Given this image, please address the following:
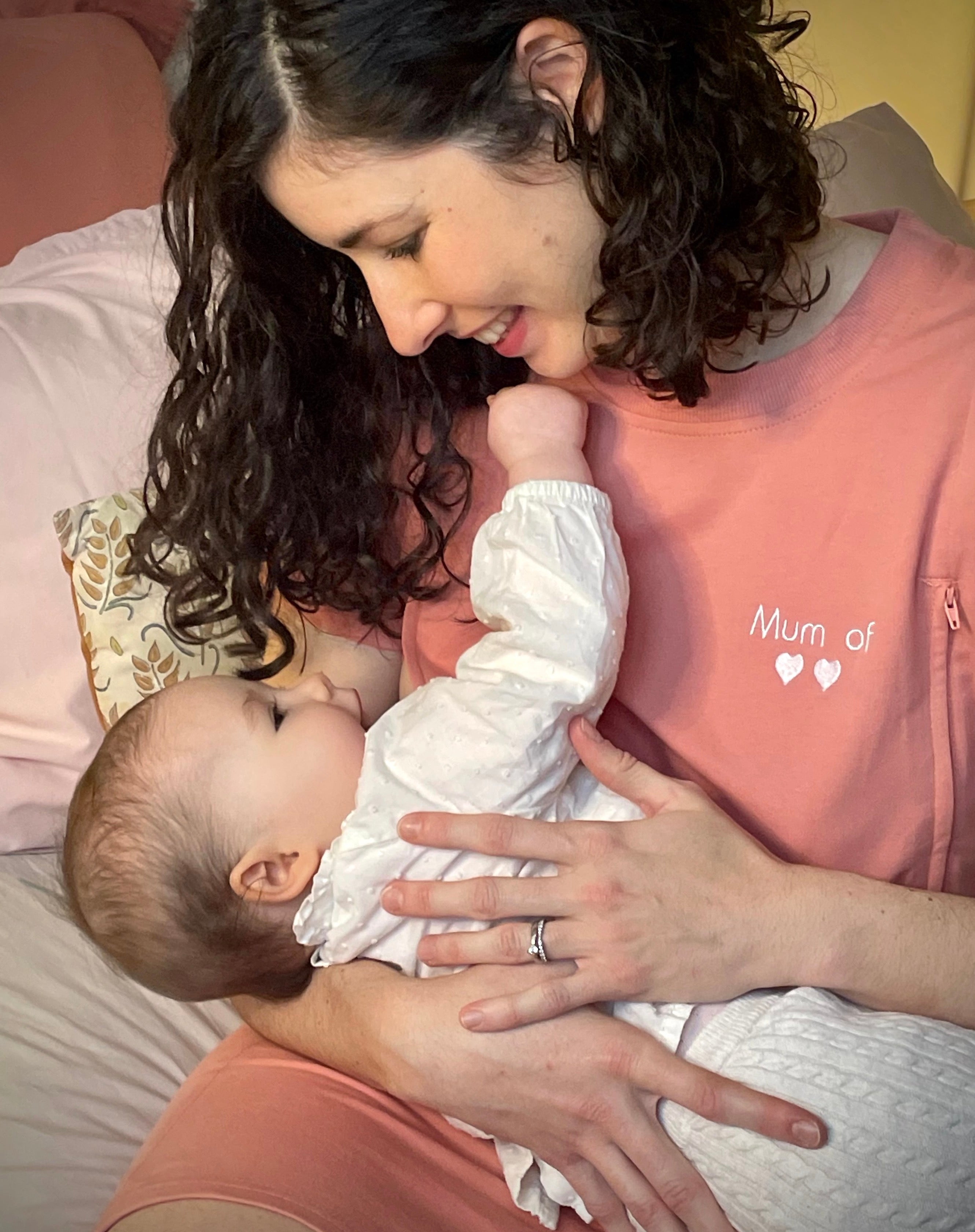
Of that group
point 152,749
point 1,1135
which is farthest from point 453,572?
point 1,1135

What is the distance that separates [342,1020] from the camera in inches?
45.3

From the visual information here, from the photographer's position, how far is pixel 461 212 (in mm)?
981

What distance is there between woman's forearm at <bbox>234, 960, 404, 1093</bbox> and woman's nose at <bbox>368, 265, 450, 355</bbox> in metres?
0.59

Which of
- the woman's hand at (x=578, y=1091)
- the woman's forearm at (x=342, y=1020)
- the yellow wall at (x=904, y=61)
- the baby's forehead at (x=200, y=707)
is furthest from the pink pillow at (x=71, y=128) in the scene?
the yellow wall at (x=904, y=61)

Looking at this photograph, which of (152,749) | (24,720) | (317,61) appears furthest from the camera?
(24,720)

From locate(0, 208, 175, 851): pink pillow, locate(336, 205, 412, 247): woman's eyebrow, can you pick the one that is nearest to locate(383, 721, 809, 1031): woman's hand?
locate(336, 205, 412, 247): woman's eyebrow

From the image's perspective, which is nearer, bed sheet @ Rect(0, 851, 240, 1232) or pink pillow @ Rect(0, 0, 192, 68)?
bed sheet @ Rect(0, 851, 240, 1232)

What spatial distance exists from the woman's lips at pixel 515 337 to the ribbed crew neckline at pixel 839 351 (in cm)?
18

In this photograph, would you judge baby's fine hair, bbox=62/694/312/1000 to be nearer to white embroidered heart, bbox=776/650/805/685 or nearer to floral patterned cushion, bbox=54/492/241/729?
floral patterned cushion, bbox=54/492/241/729

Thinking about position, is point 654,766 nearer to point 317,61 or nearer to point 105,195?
point 317,61

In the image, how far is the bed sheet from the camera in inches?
48.6

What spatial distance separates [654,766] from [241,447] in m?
0.57

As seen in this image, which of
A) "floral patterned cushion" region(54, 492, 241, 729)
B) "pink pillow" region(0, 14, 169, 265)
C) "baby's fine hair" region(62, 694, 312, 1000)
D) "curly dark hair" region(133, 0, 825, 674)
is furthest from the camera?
"pink pillow" region(0, 14, 169, 265)

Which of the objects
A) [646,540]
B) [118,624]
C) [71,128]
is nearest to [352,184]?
[646,540]
